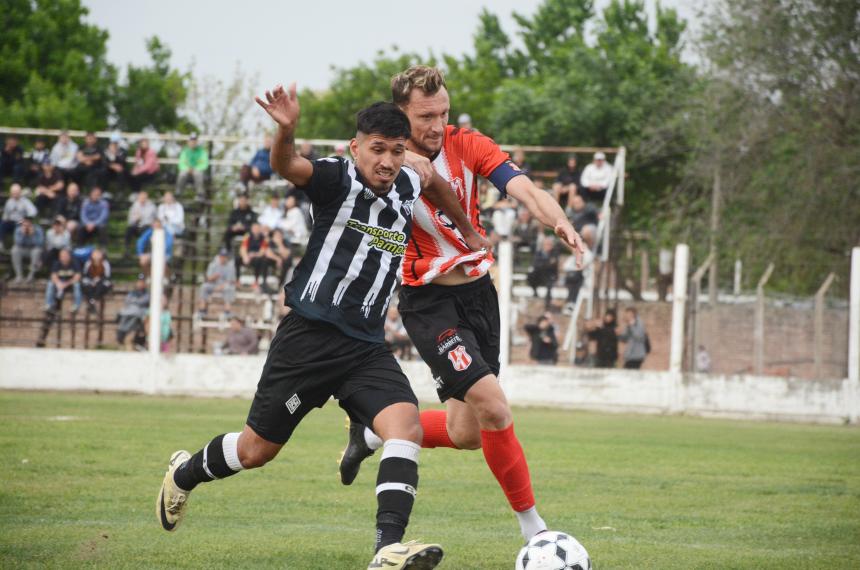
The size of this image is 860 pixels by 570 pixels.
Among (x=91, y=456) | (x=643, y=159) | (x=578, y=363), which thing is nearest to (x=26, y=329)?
(x=578, y=363)

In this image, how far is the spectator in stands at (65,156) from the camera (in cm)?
2414

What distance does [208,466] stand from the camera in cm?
619

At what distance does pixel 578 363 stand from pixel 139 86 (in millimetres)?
37464

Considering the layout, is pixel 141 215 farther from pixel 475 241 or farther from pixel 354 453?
pixel 475 241

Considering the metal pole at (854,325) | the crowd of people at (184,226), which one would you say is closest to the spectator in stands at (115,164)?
the crowd of people at (184,226)

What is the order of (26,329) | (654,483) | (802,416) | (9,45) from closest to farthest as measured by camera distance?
(654,483), (802,416), (26,329), (9,45)

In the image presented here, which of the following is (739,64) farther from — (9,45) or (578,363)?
(9,45)

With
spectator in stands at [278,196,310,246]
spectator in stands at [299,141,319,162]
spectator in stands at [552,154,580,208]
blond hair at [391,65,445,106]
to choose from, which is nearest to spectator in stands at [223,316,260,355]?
spectator in stands at [278,196,310,246]

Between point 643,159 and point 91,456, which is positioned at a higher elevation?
point 643,159

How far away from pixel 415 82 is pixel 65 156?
63.8 feet

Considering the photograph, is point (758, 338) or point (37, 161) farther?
point (37, 161)

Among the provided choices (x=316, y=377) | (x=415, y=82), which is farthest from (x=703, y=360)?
(x=316, y=377)

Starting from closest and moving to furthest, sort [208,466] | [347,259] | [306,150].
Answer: [347,259], [208,466], [306,150]

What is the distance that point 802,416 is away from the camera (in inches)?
738
